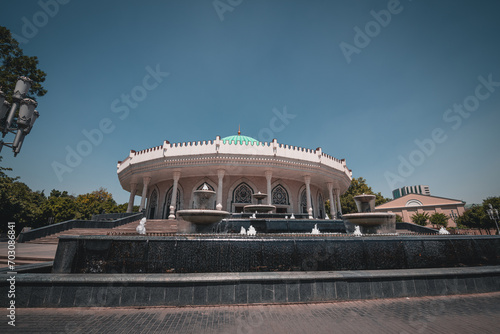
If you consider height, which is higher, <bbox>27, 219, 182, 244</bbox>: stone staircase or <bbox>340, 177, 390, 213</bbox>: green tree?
<bbox>340, 177, 390, 213</bbox>: green tree

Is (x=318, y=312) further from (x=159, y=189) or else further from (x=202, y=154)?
(x=159, y=189)

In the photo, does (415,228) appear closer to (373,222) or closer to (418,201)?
(373,222)

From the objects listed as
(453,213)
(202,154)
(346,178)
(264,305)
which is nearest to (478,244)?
(264,305)

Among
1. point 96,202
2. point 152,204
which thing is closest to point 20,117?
point 152,204

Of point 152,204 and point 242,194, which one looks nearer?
point 242,194

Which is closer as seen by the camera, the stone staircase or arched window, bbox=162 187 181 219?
the stone staircase

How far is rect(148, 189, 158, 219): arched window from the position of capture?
21.9m

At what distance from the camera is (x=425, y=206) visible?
40031 mm

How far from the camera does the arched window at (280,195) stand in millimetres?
20656

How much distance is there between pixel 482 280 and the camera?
3.85 metres

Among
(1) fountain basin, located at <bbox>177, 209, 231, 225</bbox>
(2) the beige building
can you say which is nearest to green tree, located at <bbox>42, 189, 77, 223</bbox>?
(1) fountain basin, located at <bbox>177, 209, 231, 225</bbox>

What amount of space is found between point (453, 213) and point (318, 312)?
4998cm

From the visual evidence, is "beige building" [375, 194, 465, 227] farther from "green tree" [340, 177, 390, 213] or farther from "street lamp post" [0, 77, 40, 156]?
"street lamp post" [0, 77, 40, 156]

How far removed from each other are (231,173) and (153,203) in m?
9.55
